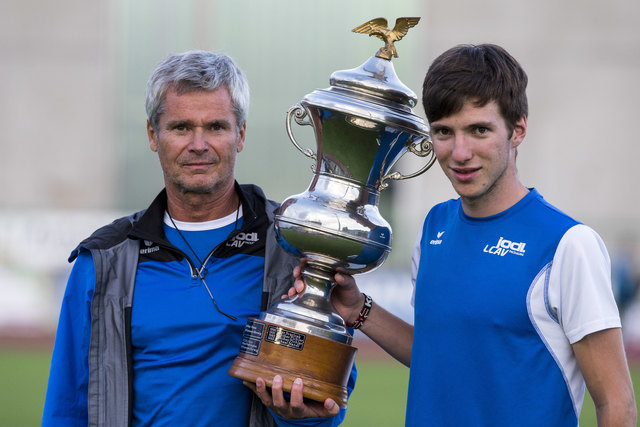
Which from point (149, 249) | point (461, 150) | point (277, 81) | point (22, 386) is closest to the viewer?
point (461, 150)

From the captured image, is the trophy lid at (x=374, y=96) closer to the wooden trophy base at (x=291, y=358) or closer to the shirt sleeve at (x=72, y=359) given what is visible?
the wooden trophy base at (x=291, y=358)

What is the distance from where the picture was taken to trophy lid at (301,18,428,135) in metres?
2.37

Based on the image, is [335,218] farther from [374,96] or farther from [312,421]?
[312,421]

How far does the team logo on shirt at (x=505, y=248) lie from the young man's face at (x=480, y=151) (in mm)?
98

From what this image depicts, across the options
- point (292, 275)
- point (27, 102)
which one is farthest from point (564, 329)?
point (27, 102)

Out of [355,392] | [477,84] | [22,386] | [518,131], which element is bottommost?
[22,386]

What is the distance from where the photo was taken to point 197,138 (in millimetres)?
2443

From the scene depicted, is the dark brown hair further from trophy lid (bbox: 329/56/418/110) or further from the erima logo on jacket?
the erima logo on jacket

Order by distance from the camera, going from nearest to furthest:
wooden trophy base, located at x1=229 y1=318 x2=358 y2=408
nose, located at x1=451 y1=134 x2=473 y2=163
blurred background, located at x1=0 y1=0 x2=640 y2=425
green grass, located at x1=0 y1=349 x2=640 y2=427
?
1. nose, located at x1=451 y1=134 x2=473 y2=163
2. wooden trophy base, located at x1=229 y1=318 x2=358 y2=408
3. green grass, located at x1=0 y1=349 x2=640 y2=427
4. blurred background, located at x1=0 y1=0 x2=640 y2=425

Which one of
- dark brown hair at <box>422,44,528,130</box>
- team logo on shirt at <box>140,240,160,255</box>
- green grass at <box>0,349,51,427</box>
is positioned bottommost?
green grass at <box>0,349,51,427</box>

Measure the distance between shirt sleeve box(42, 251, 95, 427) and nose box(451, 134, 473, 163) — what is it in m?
1.05

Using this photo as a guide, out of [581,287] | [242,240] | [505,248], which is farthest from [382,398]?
[581,287]

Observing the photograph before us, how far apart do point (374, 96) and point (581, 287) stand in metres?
0.75

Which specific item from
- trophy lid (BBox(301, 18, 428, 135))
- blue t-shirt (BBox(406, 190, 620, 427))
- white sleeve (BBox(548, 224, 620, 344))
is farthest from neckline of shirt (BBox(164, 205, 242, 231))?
white sleeve (BBox(548, 224, 620, 344))
